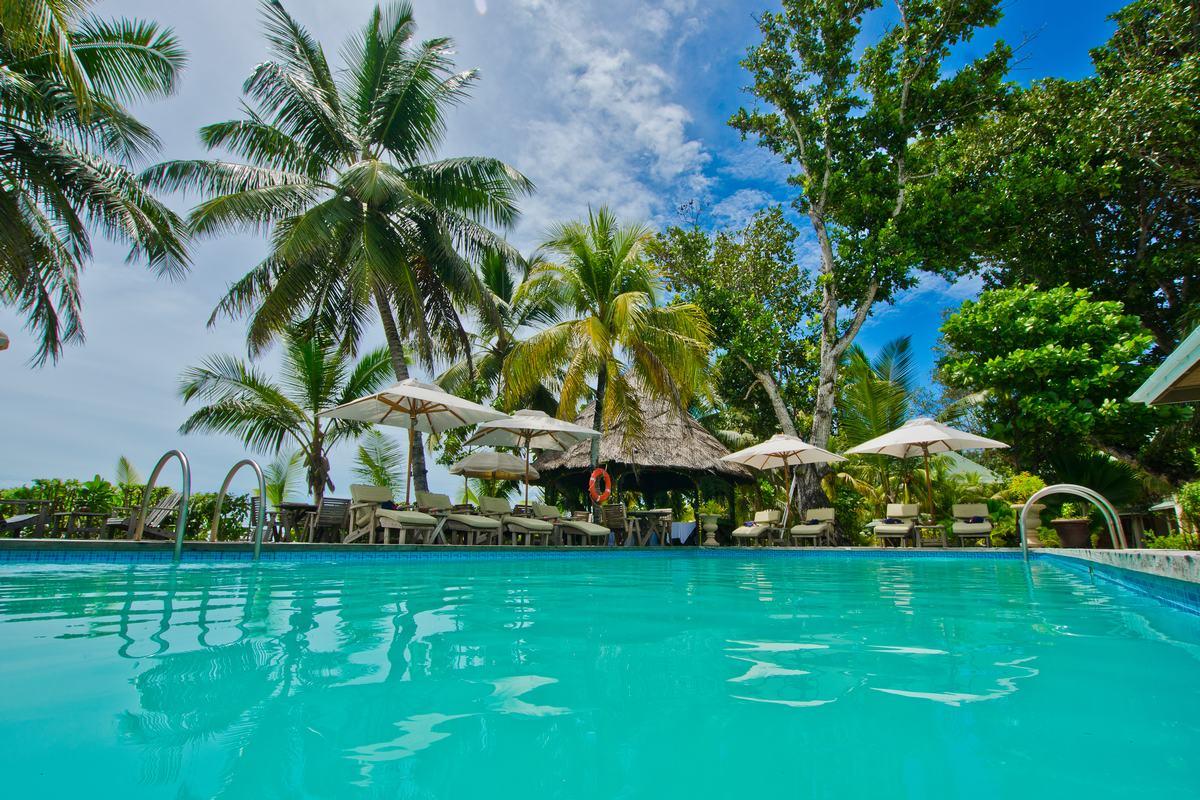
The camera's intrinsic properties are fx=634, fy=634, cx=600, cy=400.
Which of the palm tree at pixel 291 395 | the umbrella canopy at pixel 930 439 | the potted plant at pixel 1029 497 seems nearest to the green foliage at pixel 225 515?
the palm tree at pixel 291 395

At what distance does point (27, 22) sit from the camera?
6.39m

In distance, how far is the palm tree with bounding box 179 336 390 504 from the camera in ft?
47.0

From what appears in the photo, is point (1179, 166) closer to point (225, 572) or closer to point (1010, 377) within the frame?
point (1010, 377)

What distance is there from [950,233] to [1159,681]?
48.8ft

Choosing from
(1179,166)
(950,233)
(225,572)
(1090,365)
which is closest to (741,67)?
(950,233)

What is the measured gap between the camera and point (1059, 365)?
1090 cm

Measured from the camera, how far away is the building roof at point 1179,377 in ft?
14.3

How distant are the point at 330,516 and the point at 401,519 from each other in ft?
5.67

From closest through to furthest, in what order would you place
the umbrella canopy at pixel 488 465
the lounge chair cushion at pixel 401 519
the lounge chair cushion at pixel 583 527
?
the lounge chair cushion at pixel 401 519 < the lounge chair cushion at pixel 583 527 < the umbrella canopy at pixel 488 465

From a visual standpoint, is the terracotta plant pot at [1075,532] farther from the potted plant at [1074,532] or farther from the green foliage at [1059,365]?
the green foliage at [1059,365]

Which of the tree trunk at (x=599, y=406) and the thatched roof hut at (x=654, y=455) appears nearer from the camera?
the tree trunk at (x=599, y=406)

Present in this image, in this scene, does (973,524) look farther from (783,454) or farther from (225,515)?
(225,515)

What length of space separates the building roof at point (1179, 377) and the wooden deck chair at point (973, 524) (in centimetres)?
568

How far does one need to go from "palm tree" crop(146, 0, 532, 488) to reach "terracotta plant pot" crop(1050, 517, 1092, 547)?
11.1 meters
